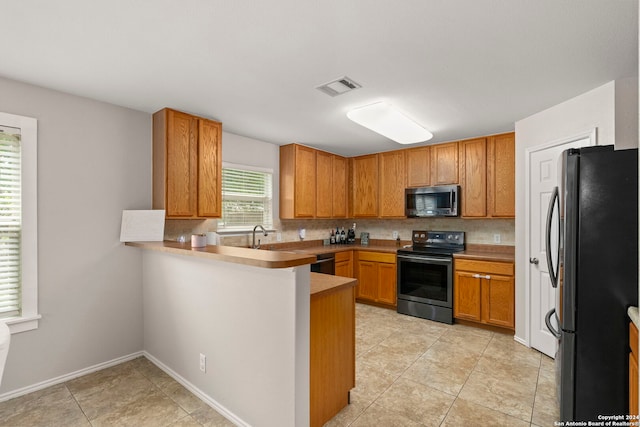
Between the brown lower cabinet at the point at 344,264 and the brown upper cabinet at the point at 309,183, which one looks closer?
the brown upper cabinet at the point at 309,183

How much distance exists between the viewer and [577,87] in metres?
2.51

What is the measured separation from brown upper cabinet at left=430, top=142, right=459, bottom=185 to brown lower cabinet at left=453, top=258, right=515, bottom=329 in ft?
3.74

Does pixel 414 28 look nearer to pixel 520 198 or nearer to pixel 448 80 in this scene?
pixel 448 80

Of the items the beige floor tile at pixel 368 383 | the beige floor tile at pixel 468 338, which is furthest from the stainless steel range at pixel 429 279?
the beige floor tile at pixel 368 383

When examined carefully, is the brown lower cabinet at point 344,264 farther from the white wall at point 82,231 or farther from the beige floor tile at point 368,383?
the white wall at point 82,231

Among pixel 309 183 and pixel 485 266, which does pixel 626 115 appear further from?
pixel 309 183

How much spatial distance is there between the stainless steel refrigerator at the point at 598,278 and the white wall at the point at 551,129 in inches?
43.8

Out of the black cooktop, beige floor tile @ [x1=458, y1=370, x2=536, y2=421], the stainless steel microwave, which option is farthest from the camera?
the black cooktop

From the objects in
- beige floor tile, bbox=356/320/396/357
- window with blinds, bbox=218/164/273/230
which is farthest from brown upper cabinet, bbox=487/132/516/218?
window with blinds, bbox=218/164/273/230

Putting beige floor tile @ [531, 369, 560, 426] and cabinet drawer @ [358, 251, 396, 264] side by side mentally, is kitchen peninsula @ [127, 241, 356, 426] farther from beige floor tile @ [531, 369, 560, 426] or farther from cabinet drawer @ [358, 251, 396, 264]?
cabinet drawer @ [358, 251, 396, 264]

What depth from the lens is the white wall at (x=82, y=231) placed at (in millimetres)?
2508

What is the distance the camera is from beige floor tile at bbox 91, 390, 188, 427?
2078 mm

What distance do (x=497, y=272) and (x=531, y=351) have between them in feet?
2.81

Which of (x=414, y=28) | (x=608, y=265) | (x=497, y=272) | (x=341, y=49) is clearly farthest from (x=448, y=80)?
(x=497, y=272)
